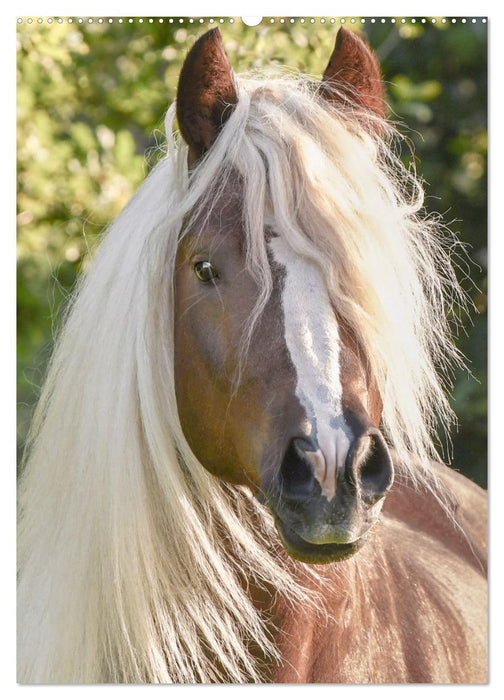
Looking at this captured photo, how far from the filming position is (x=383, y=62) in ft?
5.85

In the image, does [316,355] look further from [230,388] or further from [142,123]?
[142,123]

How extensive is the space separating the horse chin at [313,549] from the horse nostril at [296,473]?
51 mm

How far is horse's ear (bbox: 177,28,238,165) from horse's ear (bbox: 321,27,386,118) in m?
0.15

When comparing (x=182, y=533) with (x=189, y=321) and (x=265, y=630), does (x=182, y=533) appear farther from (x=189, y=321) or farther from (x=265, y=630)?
(x=189, y=321)

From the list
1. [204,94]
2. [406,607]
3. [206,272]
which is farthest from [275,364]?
[406,607]

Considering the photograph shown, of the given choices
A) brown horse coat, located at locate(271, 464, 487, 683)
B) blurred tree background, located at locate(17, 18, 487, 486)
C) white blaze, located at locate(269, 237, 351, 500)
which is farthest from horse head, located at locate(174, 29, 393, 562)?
blurred tree background, located at locate(17, 18, 487, 486)

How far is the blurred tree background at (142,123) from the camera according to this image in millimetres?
1495

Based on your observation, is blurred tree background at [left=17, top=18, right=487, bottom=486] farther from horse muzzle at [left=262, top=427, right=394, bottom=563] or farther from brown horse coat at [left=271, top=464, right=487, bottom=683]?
horse muzzle at [left=262, top=427, right=394, bottom=563]

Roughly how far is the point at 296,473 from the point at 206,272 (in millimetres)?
284

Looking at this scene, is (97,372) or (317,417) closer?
(317,417)
